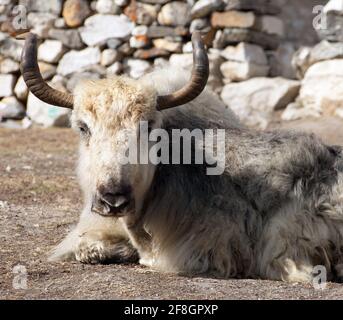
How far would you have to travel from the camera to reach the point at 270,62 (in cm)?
1246

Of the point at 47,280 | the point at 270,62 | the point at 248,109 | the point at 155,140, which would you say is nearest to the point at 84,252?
the point at 47,280

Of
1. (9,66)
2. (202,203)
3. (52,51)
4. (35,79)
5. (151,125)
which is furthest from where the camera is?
(9,66)

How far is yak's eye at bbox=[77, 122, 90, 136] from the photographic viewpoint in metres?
5.17

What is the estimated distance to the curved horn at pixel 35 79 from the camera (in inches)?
212

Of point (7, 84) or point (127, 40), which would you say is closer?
point (127, 40)

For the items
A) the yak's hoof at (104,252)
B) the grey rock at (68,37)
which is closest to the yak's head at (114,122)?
the yak's hoof at (104,252)

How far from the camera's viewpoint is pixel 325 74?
11.9 m

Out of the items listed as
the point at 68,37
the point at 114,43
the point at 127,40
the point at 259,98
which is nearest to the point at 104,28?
the point at 114,43

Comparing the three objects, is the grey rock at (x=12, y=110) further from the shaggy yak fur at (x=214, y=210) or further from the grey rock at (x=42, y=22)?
the shaggy yak fur at (x=214, y=210)

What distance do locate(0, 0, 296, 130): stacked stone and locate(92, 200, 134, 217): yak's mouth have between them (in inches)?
287

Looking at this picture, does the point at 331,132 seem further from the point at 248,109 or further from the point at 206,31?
the point at 206,31

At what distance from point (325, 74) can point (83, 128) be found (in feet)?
23.8

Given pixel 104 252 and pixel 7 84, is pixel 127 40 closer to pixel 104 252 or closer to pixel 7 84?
pixel 7 84

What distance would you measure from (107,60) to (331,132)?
12.4ft
